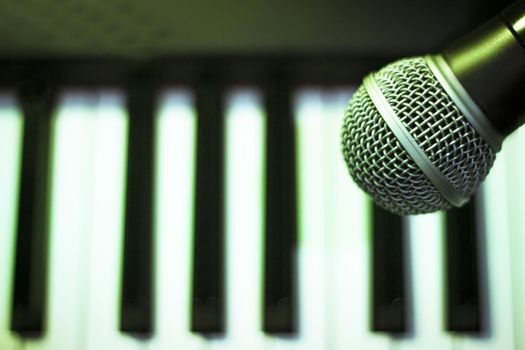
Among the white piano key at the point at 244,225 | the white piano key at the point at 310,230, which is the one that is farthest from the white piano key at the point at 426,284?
the white piano key at the point at 244,225

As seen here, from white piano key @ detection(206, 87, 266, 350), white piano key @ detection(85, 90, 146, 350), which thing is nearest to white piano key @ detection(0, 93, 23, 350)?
white piano key @ detection(85, 90, 146, 350)

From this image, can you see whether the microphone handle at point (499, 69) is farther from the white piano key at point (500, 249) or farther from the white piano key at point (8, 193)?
the white piano key at point (8, 193)

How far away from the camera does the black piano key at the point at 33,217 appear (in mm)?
941

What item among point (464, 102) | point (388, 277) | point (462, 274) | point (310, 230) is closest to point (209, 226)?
point (310, 230)

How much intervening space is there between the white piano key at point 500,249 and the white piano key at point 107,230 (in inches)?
22.1

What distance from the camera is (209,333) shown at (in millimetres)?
930

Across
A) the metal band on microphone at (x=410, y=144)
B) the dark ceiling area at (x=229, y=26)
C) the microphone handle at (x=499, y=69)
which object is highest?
the dark ceiling area at (x=229, y=26)

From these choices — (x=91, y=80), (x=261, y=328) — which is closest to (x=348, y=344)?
(x=261, y=328)

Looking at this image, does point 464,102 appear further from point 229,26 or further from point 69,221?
point 69,221

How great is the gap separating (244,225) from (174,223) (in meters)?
0.12

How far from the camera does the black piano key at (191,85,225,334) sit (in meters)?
0.92

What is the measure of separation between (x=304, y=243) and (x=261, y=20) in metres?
0.36

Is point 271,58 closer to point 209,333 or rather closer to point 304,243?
point 304,243

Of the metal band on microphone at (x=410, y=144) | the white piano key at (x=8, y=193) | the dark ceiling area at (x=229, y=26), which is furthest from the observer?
the white piano key at (x=8, y=193)
